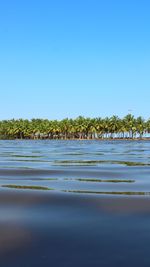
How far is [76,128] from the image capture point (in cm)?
16975

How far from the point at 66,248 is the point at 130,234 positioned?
2.47ft

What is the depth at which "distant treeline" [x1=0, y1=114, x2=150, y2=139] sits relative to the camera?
6644 inches

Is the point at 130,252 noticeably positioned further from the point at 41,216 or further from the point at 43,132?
the point at 43,132

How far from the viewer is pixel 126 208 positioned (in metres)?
5.32

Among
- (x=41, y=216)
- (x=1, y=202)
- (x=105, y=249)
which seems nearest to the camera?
(x=105, y=249)

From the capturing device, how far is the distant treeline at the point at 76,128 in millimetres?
168750

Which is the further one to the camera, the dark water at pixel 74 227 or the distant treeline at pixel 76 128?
the distant treeline at pixel 76 128

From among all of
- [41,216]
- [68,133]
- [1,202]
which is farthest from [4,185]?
[68,133]

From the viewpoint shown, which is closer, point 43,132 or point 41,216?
point 41,216

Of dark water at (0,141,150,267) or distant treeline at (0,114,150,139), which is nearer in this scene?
dark water at (0,141,150,267)

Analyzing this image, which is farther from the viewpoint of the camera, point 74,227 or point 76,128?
point 76,128

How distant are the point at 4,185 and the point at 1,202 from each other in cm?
184

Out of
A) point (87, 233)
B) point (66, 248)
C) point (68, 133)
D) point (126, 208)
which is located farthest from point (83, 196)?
point (68, 133)

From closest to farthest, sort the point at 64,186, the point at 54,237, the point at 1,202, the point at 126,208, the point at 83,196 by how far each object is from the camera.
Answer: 1. the point at 54,237
2. the point at 126,208
3. the point at 1,202
4. the point at 83,196
5. the point at 64,186
